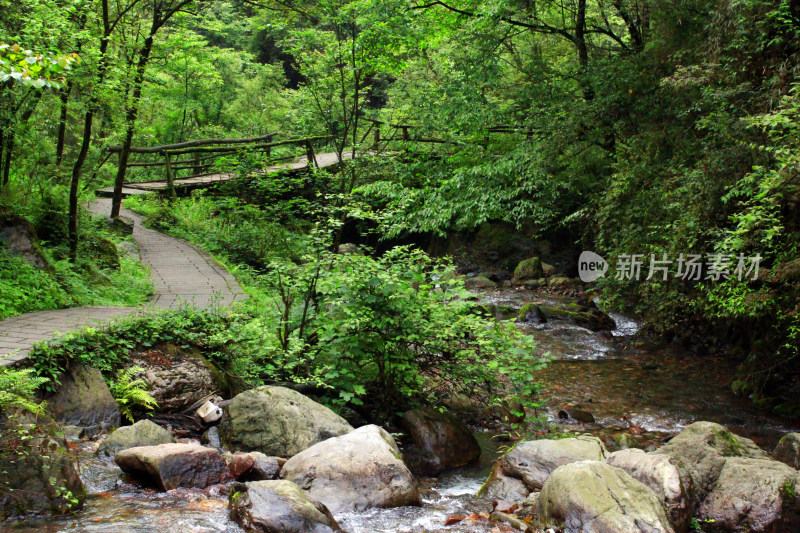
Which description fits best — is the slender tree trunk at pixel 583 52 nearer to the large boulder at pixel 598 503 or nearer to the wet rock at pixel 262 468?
the large boulder at pixel 598 503

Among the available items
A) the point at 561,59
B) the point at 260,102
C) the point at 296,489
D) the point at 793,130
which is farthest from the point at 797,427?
Answer: the point at 260,102

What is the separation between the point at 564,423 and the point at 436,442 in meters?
2.36

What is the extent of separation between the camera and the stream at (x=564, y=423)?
13.0 ft

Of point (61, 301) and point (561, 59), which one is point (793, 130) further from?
point (561, 59)

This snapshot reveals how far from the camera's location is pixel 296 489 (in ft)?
13.7

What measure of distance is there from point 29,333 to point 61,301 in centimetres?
168

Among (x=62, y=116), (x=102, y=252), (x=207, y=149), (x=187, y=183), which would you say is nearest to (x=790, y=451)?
(x=102, y=252)

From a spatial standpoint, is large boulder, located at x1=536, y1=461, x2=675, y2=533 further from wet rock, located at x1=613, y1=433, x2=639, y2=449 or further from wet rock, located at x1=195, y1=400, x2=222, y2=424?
wet rock, located at x1=195, y1=400, x2=222, y2=424

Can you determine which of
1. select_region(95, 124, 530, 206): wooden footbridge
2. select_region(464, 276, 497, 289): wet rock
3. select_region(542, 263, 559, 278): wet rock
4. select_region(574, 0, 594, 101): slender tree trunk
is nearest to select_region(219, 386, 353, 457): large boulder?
select_region(95, 124, 530, 206): wooden footbridge

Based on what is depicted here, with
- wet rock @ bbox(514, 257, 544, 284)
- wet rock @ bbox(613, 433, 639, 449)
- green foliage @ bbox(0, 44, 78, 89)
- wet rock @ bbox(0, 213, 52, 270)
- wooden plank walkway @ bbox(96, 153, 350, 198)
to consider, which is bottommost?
wet rock @ bbox(613, 433, 639, 449)

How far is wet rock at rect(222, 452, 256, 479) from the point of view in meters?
4.75

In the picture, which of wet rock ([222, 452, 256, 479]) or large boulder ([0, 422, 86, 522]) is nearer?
large boulder ([0, 422, 86, 522])

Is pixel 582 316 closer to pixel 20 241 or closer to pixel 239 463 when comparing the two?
pixel 239 463

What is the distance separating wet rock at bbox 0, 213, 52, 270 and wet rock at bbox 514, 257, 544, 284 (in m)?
12.9
